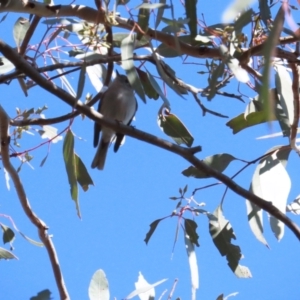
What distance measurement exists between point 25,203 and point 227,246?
0.51 metres

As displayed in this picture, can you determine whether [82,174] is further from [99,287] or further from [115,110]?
[115,110]

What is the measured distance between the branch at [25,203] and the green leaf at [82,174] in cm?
17

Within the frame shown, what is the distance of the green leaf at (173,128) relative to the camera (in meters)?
1.52

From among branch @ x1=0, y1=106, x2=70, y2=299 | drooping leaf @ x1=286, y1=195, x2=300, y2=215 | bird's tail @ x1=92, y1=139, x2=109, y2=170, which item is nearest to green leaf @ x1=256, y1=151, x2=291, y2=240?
drooping leaf @ x1=286, y1=195, x2=300, y2=215

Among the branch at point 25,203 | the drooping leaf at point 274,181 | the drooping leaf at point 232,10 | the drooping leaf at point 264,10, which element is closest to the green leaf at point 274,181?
the drooping leaf at point 274,181

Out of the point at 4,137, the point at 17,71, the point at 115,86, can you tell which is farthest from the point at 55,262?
the point at 115,86

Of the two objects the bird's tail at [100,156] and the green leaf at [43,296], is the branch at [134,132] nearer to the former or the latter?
the green leaf at [43,296]

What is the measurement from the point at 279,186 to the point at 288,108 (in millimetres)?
222

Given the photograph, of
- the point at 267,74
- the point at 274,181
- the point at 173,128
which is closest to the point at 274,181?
the point at 274,181

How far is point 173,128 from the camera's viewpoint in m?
1.53

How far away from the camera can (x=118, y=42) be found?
4.36 ft

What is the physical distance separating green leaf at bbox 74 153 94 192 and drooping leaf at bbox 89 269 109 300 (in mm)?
337

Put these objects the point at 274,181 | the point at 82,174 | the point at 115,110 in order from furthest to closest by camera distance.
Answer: the point at 115,110 < the point at 82,174 < the point at 274,181

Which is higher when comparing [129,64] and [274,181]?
[129,64]
